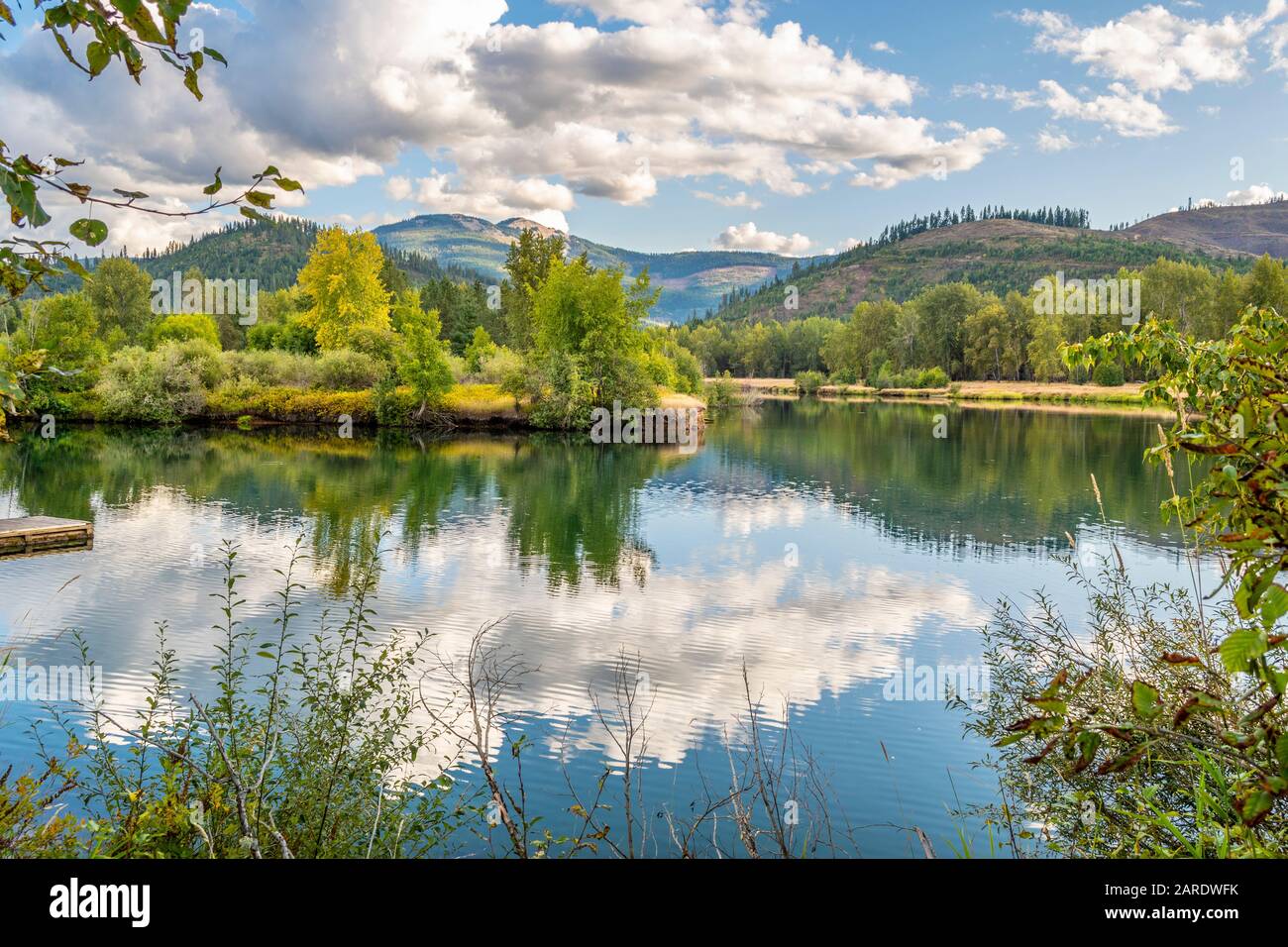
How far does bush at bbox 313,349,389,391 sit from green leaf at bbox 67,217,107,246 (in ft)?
166

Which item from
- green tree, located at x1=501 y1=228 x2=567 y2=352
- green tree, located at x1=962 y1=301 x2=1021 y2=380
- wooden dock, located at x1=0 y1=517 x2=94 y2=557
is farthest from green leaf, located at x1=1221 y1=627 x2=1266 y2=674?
green tree, located at x1=962 y1=301 x2=1021 y2=380

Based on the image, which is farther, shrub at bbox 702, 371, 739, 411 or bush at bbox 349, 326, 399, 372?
shrub at bbox 702, 371, 739, 411

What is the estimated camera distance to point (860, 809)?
8195 mm

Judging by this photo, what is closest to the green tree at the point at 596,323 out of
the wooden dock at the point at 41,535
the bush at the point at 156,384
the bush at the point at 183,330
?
the bush at the point at 156,384

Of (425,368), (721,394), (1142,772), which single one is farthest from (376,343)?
(1142,772)

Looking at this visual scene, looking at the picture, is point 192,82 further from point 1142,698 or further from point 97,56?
point 1142,698

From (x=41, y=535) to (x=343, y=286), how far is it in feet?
135

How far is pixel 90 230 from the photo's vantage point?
2.25 metres

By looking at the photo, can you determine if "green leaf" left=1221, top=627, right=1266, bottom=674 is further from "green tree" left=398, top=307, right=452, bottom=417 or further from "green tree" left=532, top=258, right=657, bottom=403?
"green tree" left=398, top=307, right=452, bottom=417

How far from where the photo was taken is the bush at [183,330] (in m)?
64.1

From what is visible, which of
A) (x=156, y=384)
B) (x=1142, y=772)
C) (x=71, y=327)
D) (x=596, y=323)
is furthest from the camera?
(x=71, y=327)

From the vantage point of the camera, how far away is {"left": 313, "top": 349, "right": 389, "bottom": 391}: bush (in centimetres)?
5178
